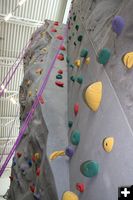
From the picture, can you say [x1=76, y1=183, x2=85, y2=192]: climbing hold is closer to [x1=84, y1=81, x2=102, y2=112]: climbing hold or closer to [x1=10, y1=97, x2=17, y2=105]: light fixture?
[x1=84, y1=81, x2=102, y2=112]: climbing hold

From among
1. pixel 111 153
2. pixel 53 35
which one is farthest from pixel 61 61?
pixel 111 153

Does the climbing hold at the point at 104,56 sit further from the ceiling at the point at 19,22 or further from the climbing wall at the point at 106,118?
the ceiling at the point at 19,22

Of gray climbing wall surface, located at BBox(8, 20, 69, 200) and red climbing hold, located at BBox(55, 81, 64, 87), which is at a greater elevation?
red climbing hold, located at BBox(55, 81, 64, 87)

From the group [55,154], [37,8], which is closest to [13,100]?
[37,8]

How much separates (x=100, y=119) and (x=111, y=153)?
0.94 ft

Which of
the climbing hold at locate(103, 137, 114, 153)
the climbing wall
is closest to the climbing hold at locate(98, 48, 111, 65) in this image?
the climbing wall

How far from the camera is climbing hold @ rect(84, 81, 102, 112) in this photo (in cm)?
167

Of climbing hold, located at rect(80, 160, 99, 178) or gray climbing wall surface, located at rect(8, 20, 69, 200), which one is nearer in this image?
climbing hold, located at rect(80, 160, 99, 178)

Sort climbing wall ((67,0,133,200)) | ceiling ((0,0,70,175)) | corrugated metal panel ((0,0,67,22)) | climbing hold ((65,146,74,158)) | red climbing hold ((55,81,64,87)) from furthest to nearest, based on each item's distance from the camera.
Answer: ceiling ((0,0,70,175)) → corrugated metal panel ((0,0,67,22)) → red climbing hold ((55,81,64,87)) → climbing hold ((65,146,74,158)) → climbing wall ((67,0,133,200))

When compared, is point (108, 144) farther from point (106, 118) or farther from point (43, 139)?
point (43, 139)

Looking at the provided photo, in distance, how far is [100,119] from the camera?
67.7 inches

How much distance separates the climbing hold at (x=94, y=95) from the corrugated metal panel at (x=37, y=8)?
5.82 meters

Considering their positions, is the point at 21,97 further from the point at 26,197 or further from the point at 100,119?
the point at 100,119

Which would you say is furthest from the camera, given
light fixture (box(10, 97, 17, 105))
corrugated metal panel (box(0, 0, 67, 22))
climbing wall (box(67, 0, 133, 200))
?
light fixture (box(10, 97, 17, 105))
